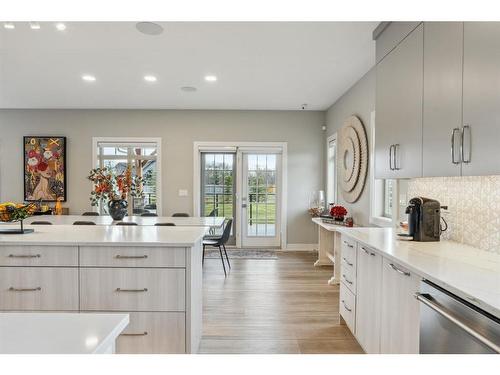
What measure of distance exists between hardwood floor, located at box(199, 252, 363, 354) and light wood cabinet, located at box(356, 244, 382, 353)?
272 mm

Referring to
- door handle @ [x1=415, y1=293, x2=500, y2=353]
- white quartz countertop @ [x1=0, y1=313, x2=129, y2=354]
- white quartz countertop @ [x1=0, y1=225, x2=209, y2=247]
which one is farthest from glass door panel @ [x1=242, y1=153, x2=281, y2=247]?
white quartz countertop @ [x1=0, y1=313, x2=129, y2=354]

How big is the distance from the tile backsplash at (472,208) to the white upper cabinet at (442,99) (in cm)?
30

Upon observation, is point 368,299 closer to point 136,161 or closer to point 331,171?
point 331,171

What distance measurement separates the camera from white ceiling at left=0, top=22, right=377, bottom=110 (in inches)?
120

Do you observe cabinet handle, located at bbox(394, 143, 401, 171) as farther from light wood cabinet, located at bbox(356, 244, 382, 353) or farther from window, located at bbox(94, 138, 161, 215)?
window, located at bbox(94, 138, 161, 215)

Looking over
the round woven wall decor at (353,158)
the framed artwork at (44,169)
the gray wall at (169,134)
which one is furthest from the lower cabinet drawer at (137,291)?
the framed artwork at (44,169)

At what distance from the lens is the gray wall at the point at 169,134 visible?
6.21 metres

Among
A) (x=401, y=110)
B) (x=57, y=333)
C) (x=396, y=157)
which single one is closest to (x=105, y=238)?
(x=57, y=333)

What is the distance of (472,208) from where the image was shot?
210cm

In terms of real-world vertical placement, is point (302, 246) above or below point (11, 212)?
below

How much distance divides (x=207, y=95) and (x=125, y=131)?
198 cm

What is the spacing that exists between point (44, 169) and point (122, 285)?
204 inches

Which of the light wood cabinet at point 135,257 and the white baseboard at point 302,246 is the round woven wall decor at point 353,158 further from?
the light wood cabinet at point 135,257

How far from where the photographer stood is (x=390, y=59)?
8.57ft
